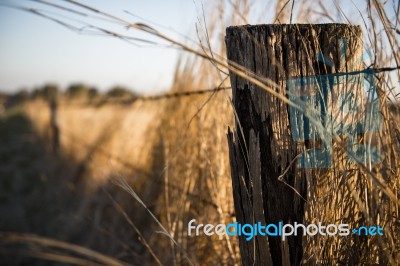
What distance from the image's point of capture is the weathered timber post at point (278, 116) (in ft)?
3.81

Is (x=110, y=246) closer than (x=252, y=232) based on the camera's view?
No

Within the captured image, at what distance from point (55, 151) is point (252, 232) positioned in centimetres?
464

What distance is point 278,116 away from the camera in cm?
117

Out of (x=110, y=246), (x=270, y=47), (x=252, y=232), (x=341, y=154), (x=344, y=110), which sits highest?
(x=270, y=47)

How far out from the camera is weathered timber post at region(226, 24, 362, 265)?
1161 mm

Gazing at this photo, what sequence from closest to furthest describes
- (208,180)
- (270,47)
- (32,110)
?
(270,47)
(208,180)
(32,110)

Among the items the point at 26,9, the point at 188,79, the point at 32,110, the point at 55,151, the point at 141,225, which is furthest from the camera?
the point at 32,110

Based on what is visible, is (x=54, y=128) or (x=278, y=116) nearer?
(x=278, y=116)

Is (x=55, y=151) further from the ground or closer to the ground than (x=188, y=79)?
closer to the ground

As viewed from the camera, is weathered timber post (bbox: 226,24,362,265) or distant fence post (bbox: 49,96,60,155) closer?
weathered timber post (bbox: 226,24,362,265)

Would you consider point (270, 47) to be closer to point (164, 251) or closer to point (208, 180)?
point (208, 180)

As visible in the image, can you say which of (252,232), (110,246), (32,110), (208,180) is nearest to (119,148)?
(110,246)

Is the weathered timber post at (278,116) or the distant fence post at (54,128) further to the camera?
the distant fence post at (54,128)

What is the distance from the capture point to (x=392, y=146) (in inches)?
45.9
